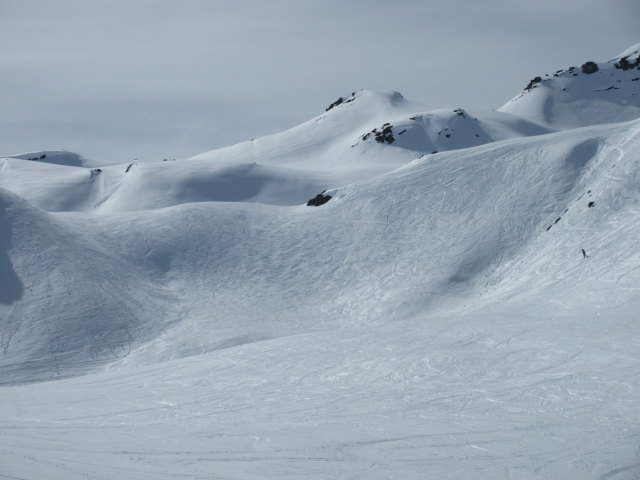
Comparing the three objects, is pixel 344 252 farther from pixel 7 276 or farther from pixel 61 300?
pixel 7 276

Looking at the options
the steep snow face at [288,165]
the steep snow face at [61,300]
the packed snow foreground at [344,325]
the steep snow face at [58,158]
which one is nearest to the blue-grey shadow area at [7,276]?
the steep snow face at [61,300]

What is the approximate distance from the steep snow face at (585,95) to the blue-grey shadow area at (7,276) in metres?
67.6

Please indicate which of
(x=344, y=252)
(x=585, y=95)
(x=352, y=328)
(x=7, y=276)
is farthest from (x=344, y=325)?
(x=585, y=95)

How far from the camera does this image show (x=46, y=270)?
34.3 metres

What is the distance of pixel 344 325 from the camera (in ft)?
102

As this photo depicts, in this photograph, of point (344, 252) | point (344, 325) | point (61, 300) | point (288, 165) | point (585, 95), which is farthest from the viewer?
point (585, 95)

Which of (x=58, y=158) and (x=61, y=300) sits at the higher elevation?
(x=58, y=158)

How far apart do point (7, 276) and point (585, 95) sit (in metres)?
83.9

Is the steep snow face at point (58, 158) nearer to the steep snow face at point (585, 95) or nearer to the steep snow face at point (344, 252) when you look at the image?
the steep snow face at point (585, 95)

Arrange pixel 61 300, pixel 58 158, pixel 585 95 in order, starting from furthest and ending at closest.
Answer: pixel 58 158, pixel 585 95, pixel 61 300

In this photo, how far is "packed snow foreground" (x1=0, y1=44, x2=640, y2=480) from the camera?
12969 mm

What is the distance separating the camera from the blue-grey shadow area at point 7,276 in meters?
32.0

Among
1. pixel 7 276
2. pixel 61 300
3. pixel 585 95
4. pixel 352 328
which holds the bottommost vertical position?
pixel 352 328

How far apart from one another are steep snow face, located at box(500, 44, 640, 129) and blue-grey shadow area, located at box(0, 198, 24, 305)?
67.6m
